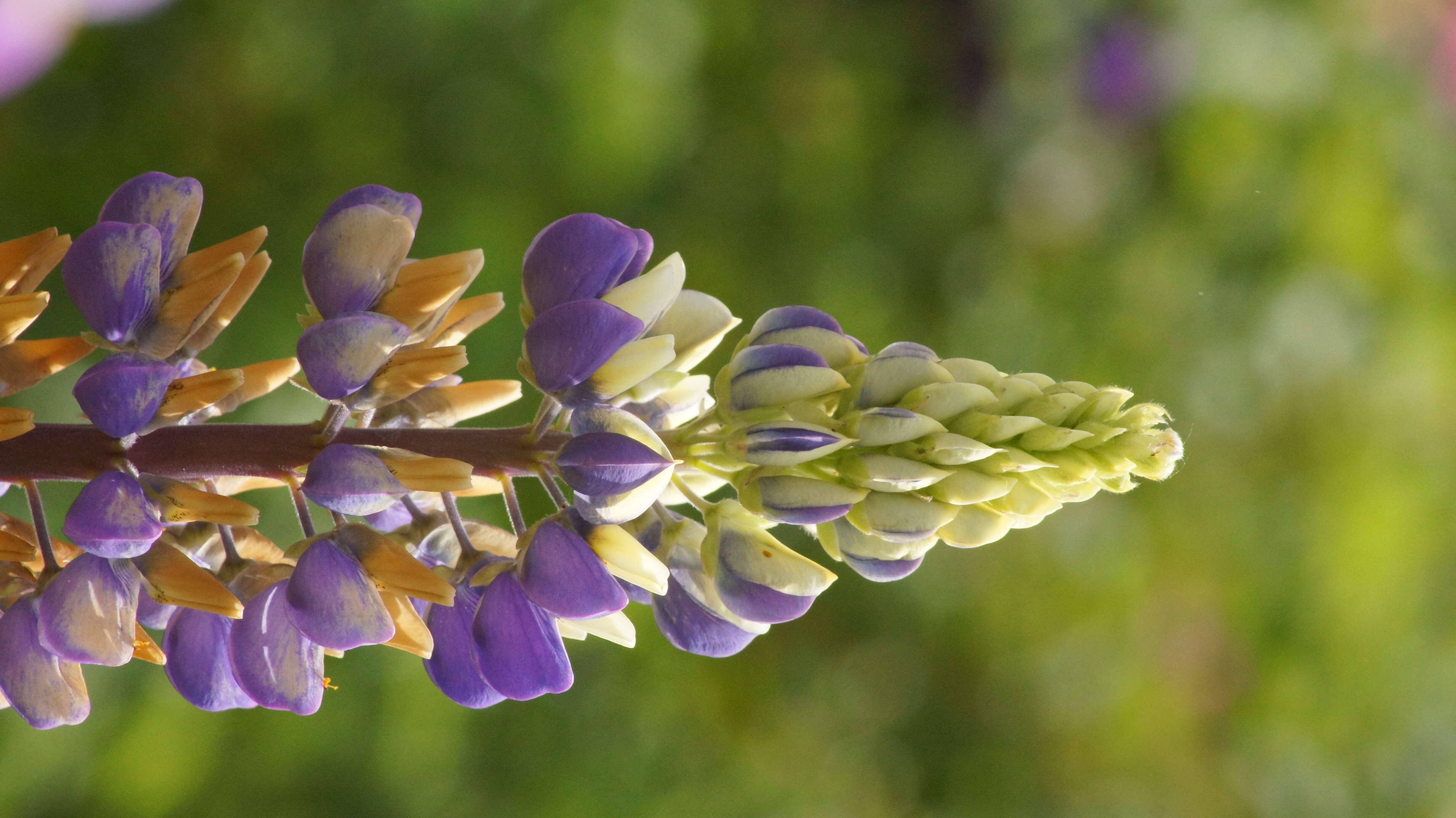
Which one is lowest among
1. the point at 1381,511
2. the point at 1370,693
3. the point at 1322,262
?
the point at 1370,693

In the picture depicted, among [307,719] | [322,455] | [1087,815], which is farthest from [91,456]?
[1087,815]

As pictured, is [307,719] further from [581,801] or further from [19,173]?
[19,173]

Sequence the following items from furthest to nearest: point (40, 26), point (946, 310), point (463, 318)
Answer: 1. point (946, 310)
2. point (40, 26)
3. point (463, 318)

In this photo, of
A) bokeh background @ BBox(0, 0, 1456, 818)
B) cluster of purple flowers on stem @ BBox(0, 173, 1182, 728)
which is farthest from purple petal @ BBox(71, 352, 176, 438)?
bokeh background @ BBox(0, 0, 1456, 818)

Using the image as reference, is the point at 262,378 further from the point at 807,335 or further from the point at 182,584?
the point at 807,335

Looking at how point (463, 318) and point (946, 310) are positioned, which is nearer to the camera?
point (463, 318)

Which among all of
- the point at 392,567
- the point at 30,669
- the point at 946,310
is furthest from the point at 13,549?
the point at 946,310
